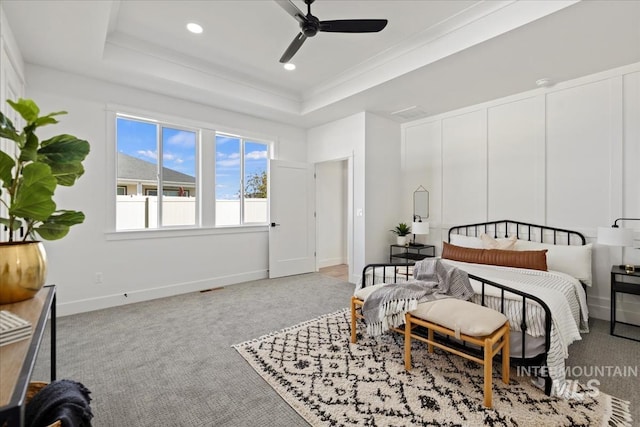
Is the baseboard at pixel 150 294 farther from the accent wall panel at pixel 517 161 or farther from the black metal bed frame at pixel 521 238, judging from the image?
the accent wall panel at pixel 517 161

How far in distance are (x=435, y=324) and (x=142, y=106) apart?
4.37 m

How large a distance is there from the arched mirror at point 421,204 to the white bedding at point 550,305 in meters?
1.93

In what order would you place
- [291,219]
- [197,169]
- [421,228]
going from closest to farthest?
[421,228] < [197,169] < [291,219]

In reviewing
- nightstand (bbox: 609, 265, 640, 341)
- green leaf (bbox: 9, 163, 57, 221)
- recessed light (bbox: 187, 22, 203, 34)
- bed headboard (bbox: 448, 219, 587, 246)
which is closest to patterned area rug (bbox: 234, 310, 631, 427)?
nightstand (bbox: 609, 265, 640, 341)

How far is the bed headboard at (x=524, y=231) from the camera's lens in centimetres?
359

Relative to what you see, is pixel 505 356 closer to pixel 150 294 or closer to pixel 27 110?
pixel 27 110

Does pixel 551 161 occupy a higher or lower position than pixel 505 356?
higher

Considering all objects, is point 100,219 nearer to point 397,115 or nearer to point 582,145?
point 397,115

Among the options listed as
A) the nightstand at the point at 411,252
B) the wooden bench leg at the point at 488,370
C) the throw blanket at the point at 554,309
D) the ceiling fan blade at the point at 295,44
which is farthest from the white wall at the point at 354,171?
the wooden bench leg at the point at 488,370

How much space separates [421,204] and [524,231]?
1.55 meters

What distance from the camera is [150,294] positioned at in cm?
409

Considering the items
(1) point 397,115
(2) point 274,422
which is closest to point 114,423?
(2) point 274,422

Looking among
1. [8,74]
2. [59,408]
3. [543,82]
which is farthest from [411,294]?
[8,74]

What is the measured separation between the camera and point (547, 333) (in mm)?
2000
